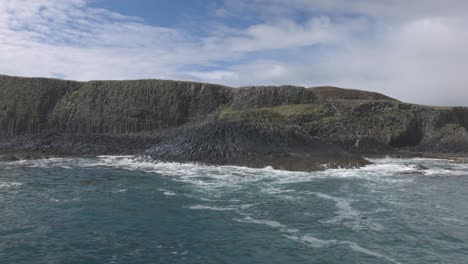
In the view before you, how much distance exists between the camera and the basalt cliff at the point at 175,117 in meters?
47.7

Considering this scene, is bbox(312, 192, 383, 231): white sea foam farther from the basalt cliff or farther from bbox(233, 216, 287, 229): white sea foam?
the basalt cliff

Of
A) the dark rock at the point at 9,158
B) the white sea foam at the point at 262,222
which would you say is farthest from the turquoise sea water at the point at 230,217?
the dark rock at the point at 9,158

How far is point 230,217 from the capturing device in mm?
18391

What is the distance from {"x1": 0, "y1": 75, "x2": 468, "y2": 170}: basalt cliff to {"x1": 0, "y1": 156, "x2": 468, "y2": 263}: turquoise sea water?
13.5 m

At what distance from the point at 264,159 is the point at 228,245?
20759 millimetres

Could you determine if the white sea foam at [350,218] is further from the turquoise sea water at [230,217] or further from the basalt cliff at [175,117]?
the basalt cliff at [175,117]

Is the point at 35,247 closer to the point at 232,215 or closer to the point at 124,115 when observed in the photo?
the point at 232,215

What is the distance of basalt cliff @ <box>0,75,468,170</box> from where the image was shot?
47719 mm

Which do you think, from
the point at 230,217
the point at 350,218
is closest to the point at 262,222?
the point at 230,217

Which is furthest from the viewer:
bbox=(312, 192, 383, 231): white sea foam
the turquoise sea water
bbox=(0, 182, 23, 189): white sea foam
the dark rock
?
the dark rock

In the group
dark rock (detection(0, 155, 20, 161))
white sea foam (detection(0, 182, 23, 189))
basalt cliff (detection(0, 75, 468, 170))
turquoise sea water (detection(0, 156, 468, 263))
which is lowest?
Result: dark rock (detection(0, 155, 20, 161))

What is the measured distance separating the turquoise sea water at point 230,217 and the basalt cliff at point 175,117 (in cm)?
1348

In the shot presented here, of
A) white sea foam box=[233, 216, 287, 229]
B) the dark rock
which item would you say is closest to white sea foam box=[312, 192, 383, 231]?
white sea foam box=[233, 216, 287, 229]

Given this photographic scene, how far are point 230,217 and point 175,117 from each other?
39.1m
